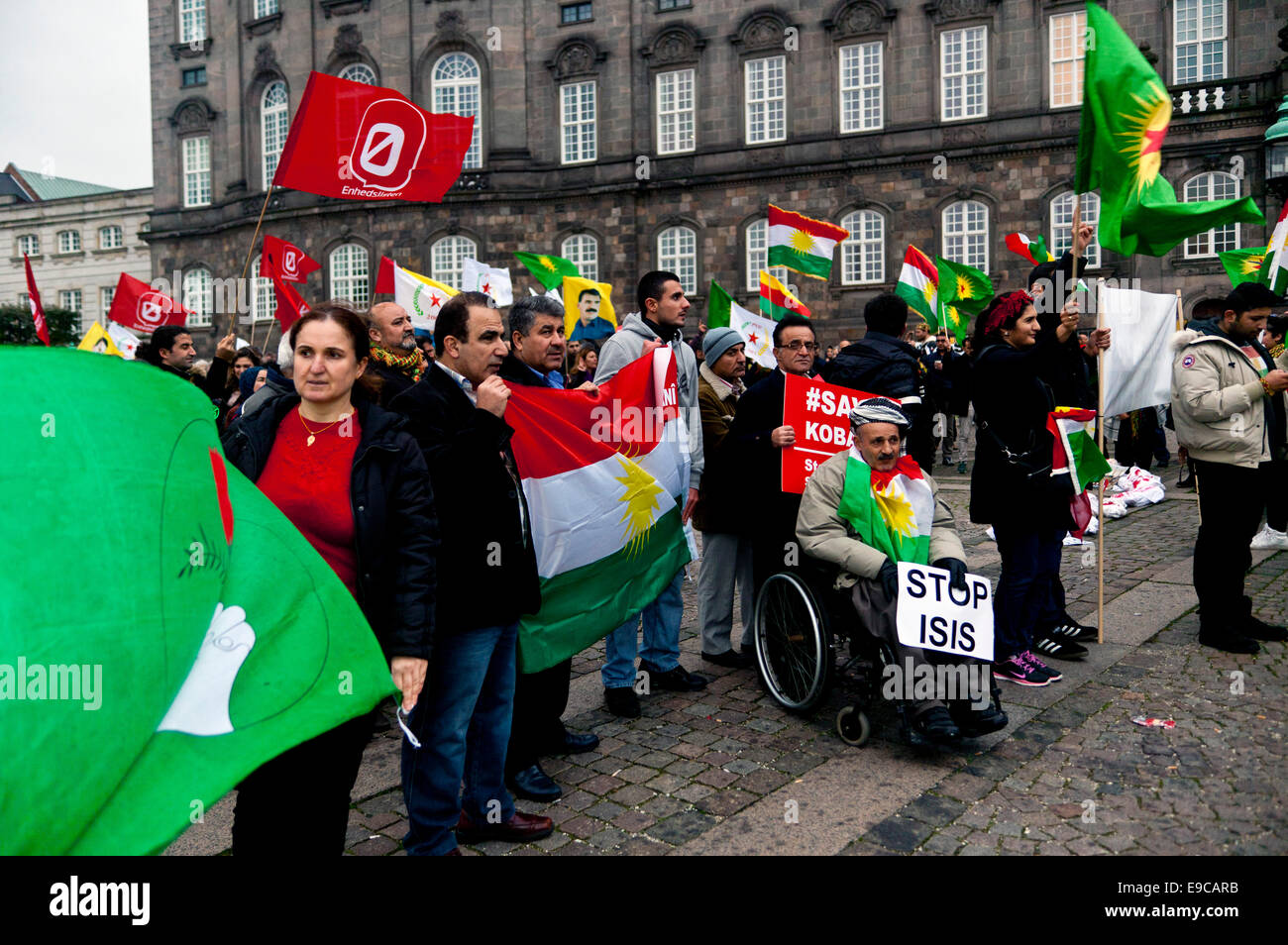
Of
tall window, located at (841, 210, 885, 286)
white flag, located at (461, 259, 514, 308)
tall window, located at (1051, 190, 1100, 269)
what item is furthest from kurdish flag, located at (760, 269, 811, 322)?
tall window, located at (1051, 190, 1100, 269)

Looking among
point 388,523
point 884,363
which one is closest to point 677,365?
point 884,363

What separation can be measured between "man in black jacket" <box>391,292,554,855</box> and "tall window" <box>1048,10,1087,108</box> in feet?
92.8

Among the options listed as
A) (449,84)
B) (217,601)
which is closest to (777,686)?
(217,601)

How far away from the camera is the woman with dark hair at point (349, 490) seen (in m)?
2.86

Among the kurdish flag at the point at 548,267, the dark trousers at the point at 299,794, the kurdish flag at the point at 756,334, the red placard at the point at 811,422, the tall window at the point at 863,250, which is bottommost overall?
the dark trousers at the point at 299,794

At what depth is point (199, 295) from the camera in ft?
129

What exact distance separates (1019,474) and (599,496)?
104 inches

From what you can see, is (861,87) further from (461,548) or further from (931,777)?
(461,548)

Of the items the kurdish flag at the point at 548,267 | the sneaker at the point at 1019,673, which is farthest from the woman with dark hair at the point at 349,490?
the kurdish flag at the point at 548,267

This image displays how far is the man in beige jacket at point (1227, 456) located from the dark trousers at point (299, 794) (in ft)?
18.8

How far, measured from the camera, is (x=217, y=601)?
91.4 inches

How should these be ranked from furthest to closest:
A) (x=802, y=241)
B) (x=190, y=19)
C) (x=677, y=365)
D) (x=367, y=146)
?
1. (x=190, y=19)
2. (x=802, y=241)
3. (x=367, y=146)
4. (x=677, y=365)

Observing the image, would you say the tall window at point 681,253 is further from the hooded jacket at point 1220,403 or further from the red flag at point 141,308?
the hooded jacket at point 1220,403
